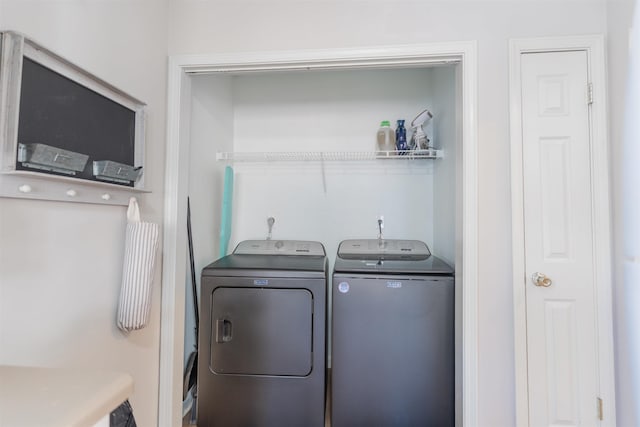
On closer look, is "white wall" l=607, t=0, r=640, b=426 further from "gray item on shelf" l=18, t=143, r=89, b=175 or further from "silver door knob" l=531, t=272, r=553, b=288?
"gray item on shelf" l=18, t=143, r=89, b=175

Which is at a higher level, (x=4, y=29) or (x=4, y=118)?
(x=4, y=29)

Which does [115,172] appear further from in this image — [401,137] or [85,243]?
[401,137]

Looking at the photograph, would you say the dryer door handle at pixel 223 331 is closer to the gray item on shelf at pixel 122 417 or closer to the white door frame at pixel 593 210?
the gray item on shelf at pixel 122 417

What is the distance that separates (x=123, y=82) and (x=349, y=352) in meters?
1.80

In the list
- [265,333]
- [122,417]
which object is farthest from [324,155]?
[122,417]

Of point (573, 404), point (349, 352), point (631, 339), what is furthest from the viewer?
point (349, 352)

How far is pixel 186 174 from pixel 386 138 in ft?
5.08

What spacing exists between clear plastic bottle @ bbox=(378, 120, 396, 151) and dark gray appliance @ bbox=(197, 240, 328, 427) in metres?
1.24

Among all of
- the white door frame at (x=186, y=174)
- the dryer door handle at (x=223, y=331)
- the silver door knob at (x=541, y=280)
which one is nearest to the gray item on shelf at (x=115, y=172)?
the white door frame at (x=186, y=174)

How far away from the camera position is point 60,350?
1042 mm

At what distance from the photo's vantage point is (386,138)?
2379 millimetres

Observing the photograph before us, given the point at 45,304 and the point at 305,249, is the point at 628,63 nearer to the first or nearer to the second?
the point at 305,249

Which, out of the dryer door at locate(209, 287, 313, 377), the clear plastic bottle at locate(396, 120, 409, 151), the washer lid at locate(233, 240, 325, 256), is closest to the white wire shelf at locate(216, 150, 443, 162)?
the clear plastic bottle at locate(396, 120, 409, 151)

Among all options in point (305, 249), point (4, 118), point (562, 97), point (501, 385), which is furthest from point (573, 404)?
point (4, 118)
